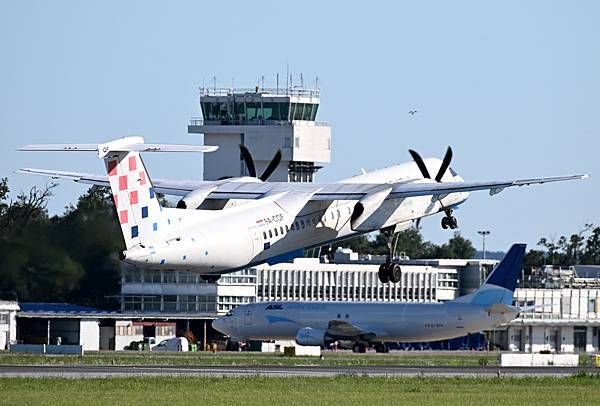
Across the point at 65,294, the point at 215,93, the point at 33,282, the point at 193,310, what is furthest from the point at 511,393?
the point at 215,93

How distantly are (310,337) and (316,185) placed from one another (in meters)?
49.2

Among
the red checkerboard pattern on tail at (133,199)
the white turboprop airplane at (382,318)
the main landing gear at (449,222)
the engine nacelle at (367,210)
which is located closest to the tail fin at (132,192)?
the red checkerboard pattern on tail at (133,199)

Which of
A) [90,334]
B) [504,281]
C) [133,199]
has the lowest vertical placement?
[90,334]

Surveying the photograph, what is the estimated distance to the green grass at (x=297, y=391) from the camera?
1993 inches

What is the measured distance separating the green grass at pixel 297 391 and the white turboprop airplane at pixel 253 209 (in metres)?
4.51

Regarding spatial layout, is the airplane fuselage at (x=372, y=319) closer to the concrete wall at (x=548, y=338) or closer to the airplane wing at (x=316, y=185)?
the concrete wall at (x=548, y=338)

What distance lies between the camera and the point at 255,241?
56656 millimetres

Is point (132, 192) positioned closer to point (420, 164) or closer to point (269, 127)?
point (420, 164)

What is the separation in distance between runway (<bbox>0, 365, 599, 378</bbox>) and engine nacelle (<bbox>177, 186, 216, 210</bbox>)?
8.57m

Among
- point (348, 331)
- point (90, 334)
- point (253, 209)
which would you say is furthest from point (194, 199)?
point (90, 334)

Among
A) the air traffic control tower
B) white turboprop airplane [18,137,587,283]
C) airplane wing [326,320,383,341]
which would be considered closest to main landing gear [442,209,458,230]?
white turboprop airplane [18,137,587,283]

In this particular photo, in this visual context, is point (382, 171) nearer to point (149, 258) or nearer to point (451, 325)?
point (149, 258)

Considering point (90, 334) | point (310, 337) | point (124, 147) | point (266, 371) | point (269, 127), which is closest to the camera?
point (124, 147)

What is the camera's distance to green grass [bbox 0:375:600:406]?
5062 centimetres
